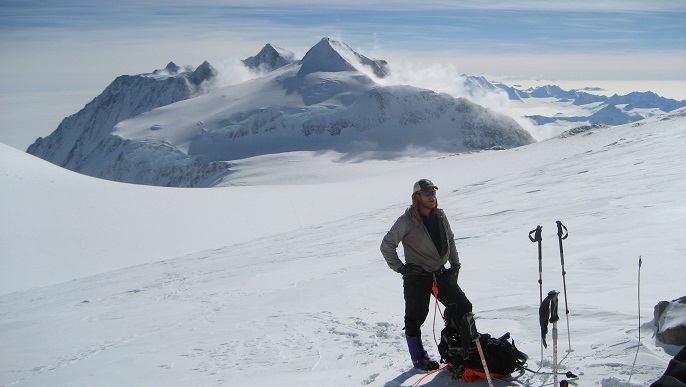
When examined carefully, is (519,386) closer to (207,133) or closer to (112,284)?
(112,284)

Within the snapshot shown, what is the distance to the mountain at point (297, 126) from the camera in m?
152

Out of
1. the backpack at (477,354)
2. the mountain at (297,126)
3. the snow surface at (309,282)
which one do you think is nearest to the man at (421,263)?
the backpack at (477,354)

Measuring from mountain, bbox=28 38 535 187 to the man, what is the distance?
132315mm

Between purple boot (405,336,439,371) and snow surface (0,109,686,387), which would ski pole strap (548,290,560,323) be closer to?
snow surface (0,109,686,387)

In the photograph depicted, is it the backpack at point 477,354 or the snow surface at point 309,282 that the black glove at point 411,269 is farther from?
the snow surface at point 309,282

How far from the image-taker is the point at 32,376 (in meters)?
8.30

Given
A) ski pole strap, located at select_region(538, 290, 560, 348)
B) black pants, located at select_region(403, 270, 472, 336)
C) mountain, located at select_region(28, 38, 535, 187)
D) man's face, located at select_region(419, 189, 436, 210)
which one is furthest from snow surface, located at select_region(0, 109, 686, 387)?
mountain, located at select_region(28, 38, 535, 187)

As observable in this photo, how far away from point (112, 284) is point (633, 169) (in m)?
17.4

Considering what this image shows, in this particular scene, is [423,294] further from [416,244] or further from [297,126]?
[297,126]

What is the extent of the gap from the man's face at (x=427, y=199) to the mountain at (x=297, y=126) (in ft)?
435

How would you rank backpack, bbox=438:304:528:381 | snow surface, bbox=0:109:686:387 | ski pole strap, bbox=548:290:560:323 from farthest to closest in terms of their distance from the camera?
snow surface, bbox=0:109:686:387, backpack, bbox=438:304:528:381, ski pole strap, bbox=548:290:560:323

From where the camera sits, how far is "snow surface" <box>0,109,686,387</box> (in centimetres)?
676

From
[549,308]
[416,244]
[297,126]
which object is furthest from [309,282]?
[297,126]

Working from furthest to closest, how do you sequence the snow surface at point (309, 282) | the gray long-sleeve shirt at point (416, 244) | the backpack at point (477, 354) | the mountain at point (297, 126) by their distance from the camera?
the mountain at point (297, 126) < the snow surface at point (309, 282) < the gray long-sleeve shirt at point (416, 244) < the backpack at point (477, 354)
